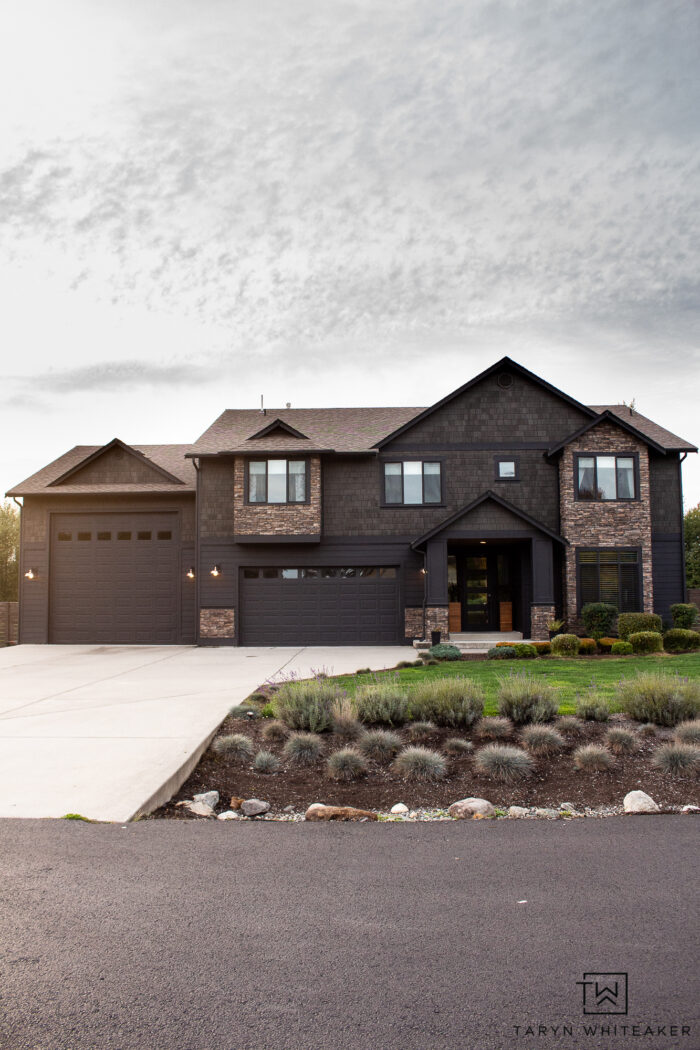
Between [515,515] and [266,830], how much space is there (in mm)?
15172

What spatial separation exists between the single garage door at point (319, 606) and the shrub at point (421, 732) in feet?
41.0

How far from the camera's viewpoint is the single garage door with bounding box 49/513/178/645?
20.4m

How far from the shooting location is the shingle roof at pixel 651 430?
1944cm

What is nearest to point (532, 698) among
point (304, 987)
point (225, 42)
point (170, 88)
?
point (304, 987)

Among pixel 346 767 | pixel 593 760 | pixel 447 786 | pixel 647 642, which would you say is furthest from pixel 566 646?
pixel 346 767

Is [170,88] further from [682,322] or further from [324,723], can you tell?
[682,322]

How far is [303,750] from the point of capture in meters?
6.27

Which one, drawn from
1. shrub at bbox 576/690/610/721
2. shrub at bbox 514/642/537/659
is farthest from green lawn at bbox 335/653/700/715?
shrub at bbox 576/690/610/721

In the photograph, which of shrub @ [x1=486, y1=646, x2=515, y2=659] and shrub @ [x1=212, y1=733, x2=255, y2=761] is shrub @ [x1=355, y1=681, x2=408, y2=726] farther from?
shrub @ [x1=486, y1=646, x2=515, y2=659]

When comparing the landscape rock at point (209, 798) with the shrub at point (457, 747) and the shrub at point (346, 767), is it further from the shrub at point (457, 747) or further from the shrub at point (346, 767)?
the shrub at point (457, 747)

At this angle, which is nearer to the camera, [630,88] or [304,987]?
[304,987]

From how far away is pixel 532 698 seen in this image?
7578mm

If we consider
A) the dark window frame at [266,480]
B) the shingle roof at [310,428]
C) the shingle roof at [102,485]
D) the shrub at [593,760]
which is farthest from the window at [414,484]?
the shrub at [593,760]

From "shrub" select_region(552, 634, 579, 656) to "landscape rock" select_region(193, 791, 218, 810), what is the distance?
40.7ft
